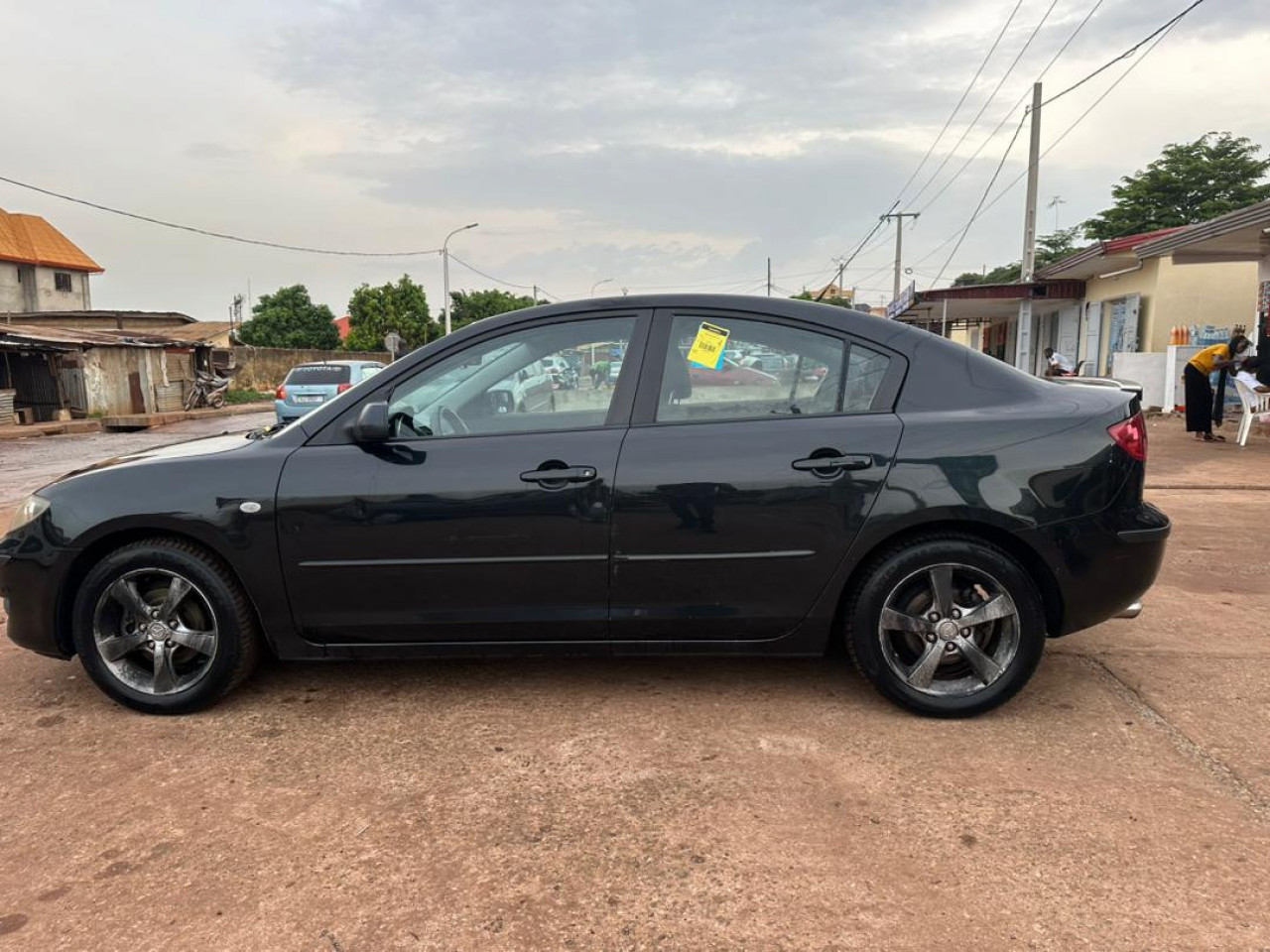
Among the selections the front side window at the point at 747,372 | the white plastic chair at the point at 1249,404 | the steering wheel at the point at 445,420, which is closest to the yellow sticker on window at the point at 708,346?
the front side window at the point at 747,372

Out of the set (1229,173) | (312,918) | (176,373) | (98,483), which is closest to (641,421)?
(312,918)

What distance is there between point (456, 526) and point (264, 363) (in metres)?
38.9

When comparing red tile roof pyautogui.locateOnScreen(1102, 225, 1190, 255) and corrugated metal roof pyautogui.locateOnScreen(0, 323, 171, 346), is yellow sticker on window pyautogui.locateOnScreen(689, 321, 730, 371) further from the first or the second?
corrugated metal roof pyautogui.locateOnScreen(0, 323, 171, 346)

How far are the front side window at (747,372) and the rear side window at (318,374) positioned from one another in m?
14.9

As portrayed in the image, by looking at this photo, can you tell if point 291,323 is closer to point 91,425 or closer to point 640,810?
point 91,425

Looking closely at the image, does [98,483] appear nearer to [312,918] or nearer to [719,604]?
[312,918]

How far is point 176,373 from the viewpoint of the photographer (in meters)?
28.3

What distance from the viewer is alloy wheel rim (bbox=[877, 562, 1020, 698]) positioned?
3115mm

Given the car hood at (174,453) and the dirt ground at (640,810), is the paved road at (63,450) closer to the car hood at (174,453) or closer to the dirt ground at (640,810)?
the car hood at (174,453)

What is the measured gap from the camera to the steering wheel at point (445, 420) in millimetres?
3297

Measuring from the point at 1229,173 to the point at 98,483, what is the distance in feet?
134

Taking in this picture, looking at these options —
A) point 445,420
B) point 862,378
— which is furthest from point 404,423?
point 862,378

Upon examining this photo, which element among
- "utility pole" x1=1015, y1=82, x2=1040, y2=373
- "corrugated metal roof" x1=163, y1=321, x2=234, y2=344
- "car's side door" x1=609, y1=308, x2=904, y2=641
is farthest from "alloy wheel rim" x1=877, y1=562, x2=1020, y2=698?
"corrugated metal roof" x1=163, y1=321, x2=234, y2=344

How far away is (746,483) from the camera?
309 centimetres
